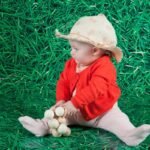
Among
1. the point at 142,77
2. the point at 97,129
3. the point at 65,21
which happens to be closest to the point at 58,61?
the point at 65,21

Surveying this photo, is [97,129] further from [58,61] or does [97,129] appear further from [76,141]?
[58,61]

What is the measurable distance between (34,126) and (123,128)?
0.32 metres

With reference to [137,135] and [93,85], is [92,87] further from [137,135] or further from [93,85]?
[137,135]

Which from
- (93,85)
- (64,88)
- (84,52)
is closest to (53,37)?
(64,88)

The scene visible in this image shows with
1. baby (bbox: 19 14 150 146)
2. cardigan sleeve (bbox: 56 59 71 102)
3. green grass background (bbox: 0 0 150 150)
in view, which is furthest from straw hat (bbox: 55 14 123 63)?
green grass background (bbox: 0 0 150 150)

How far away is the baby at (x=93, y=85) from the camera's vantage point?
7.10 feet

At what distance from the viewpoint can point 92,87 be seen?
215 cm

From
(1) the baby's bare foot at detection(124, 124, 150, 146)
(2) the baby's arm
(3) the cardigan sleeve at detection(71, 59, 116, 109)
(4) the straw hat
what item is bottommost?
(1) the baby's bare foot at detection(124, 124, 150, 146)

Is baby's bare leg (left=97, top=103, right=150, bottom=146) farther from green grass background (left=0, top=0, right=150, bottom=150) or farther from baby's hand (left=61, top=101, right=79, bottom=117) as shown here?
green grass background (left=0, top=0, right=150, bottom=150)

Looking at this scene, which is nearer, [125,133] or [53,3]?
[125,133]

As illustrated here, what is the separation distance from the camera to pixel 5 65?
2979 mm

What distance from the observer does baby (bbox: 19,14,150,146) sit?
2164 millimetres

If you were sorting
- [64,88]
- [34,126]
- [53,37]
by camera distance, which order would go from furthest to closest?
[53,37] < [64,88] < [34,126]

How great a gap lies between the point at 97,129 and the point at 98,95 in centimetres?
20
